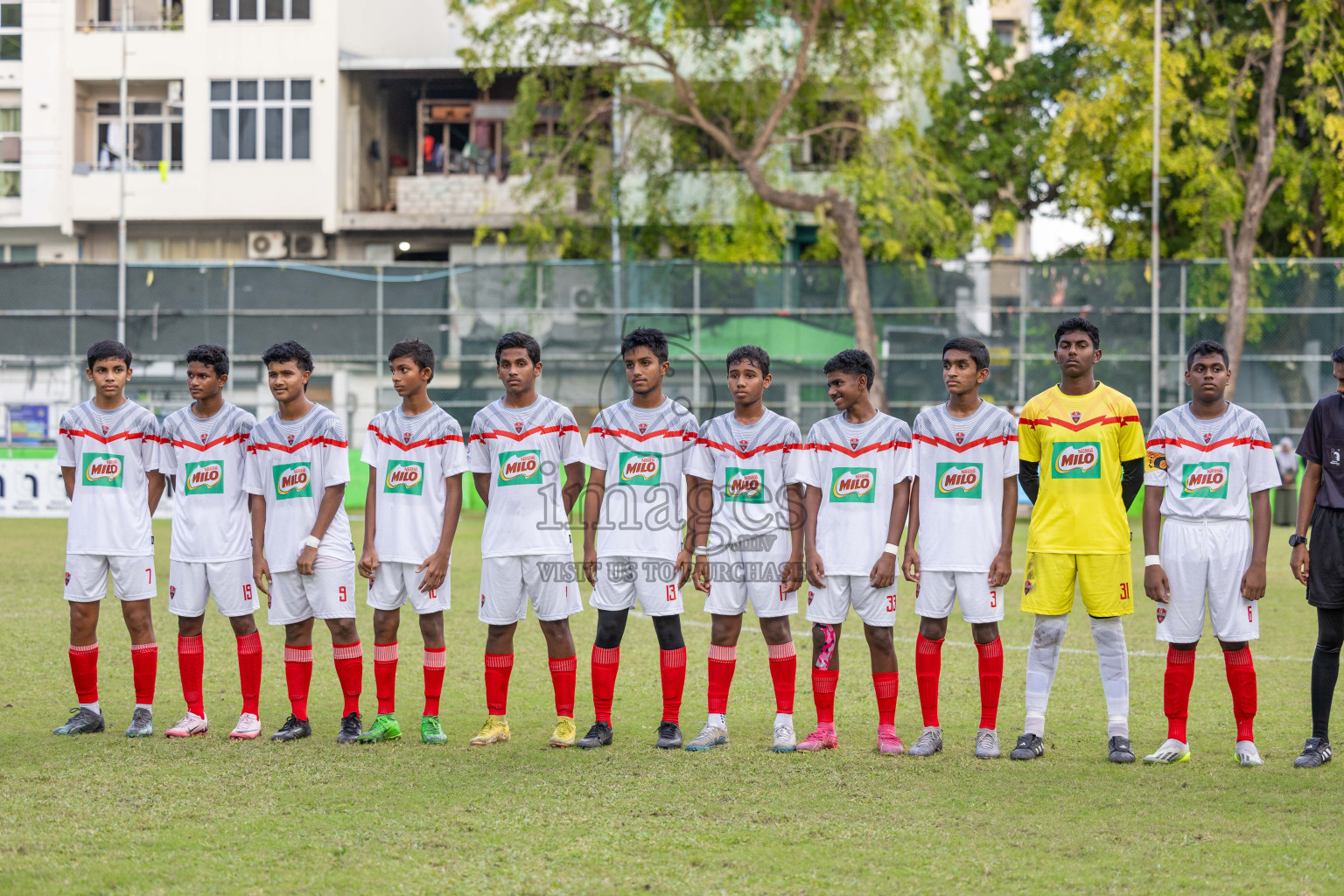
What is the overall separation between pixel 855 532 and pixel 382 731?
2601mm

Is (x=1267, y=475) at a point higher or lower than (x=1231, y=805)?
higher

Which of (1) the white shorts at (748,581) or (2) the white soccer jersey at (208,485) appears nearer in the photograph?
(1) the white shorts at (748,581)

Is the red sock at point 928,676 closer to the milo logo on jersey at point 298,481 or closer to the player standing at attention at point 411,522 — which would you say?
the player standing at attention at point 411,522

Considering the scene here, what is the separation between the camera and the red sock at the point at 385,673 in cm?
696

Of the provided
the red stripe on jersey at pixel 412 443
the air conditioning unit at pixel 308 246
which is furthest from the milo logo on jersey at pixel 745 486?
the air conditioning unit at pixel 308 246

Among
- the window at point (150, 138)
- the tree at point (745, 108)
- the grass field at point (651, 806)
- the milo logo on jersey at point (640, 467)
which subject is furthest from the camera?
the window at point (150, 138)

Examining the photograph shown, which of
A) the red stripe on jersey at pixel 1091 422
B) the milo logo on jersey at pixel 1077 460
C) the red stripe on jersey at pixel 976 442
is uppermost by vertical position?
the red stripe on jersey at pixel 1091 422

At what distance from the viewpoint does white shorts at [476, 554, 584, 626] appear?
6.82 metres

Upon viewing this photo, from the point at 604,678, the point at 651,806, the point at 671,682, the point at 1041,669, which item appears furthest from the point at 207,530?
the point at 1041,669

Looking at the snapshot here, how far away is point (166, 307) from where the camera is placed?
27469 mm

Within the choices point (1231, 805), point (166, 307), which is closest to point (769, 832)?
point (1231, 805)

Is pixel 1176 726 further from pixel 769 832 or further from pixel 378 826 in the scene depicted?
pixel 378 826

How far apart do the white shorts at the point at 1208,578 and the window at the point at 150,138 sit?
29.0 metres

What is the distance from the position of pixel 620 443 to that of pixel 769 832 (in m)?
2.39
